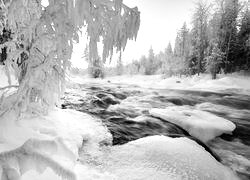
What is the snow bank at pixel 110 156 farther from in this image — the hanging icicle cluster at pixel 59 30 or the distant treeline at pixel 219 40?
the distant treeline at pixel 219 40

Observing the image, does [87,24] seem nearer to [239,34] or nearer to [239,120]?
[239,120]

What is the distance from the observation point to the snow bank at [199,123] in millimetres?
4940

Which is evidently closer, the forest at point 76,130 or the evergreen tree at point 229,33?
the forest at point 76,130

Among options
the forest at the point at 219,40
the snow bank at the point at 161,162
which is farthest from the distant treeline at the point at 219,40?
the snow bank at the point at 161,162

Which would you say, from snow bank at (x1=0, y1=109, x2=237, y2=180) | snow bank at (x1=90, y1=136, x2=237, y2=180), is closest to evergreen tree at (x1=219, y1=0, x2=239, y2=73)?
snow bank at (x1=90, y1=136, x2=237, y2=180)

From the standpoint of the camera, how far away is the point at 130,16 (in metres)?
2.17

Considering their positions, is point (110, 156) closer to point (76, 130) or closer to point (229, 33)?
point (76, 130)

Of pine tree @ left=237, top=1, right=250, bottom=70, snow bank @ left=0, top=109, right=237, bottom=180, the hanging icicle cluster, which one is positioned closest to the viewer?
the hanging icicle cluster

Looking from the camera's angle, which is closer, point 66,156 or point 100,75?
point 66,156

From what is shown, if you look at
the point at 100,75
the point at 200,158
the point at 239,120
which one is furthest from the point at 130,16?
the point at 100,75

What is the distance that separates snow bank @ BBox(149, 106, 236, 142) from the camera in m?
4.94

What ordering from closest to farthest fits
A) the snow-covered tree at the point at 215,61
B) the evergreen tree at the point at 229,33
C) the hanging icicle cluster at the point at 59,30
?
1. the hanging icicle cluster at the point at 59,30
2. the snow-covered tree at the point at 215,61
3. the evergreen tree at the point at 229,33

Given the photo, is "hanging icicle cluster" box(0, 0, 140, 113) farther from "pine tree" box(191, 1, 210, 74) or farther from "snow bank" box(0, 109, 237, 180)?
"pine tree" box(191, 1, 210, 74)

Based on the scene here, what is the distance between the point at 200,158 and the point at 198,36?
30.0 meters
